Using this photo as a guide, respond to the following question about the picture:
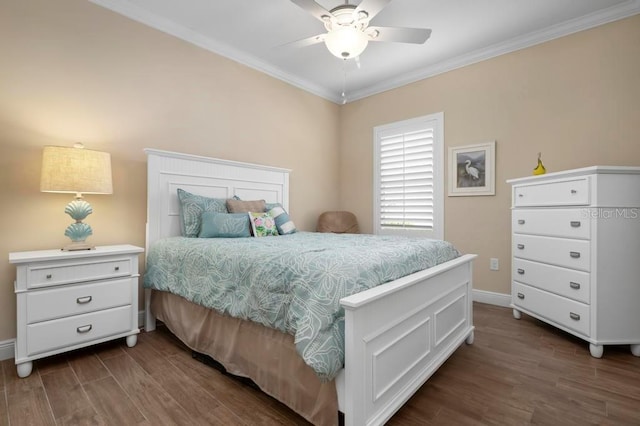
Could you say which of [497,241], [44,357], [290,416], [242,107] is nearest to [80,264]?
[44,357]

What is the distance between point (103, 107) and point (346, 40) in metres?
2.04

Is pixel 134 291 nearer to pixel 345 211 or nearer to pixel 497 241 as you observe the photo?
pixel 345 211

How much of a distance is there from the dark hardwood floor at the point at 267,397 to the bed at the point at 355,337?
0.35 ft

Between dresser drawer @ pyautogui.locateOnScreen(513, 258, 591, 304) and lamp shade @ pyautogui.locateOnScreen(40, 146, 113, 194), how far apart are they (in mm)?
3510

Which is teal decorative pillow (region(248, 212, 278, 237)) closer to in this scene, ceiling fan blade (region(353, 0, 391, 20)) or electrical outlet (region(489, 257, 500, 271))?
ceiling fan blade (region(353, 0, 391, 20))

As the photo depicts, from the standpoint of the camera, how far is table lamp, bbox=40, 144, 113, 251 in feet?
6.74

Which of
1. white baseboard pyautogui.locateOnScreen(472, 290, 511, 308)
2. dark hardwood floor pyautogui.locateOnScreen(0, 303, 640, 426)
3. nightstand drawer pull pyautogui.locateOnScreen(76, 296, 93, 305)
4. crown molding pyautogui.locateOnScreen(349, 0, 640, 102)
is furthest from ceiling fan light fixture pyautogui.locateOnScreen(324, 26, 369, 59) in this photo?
white baseboard pyautogui.locateOnScreen(472, 290, 511, 308)

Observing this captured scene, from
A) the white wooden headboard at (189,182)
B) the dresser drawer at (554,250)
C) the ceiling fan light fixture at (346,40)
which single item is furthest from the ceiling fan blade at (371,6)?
the dresser drawer at (554,250)

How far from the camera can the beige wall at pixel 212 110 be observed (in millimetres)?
2201

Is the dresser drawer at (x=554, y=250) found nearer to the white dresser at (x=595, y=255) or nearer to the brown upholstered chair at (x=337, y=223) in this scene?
the white dresser at (x=595, y=255)

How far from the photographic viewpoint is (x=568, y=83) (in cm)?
293

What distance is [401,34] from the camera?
7.26 ft

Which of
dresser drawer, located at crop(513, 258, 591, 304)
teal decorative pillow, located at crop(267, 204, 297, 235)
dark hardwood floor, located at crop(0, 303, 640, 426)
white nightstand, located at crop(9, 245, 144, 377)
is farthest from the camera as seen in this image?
teal decorative pillow, located at crop(267, 204, 297, 235)

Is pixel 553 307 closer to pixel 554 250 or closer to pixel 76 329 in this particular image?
pixel 554 250
